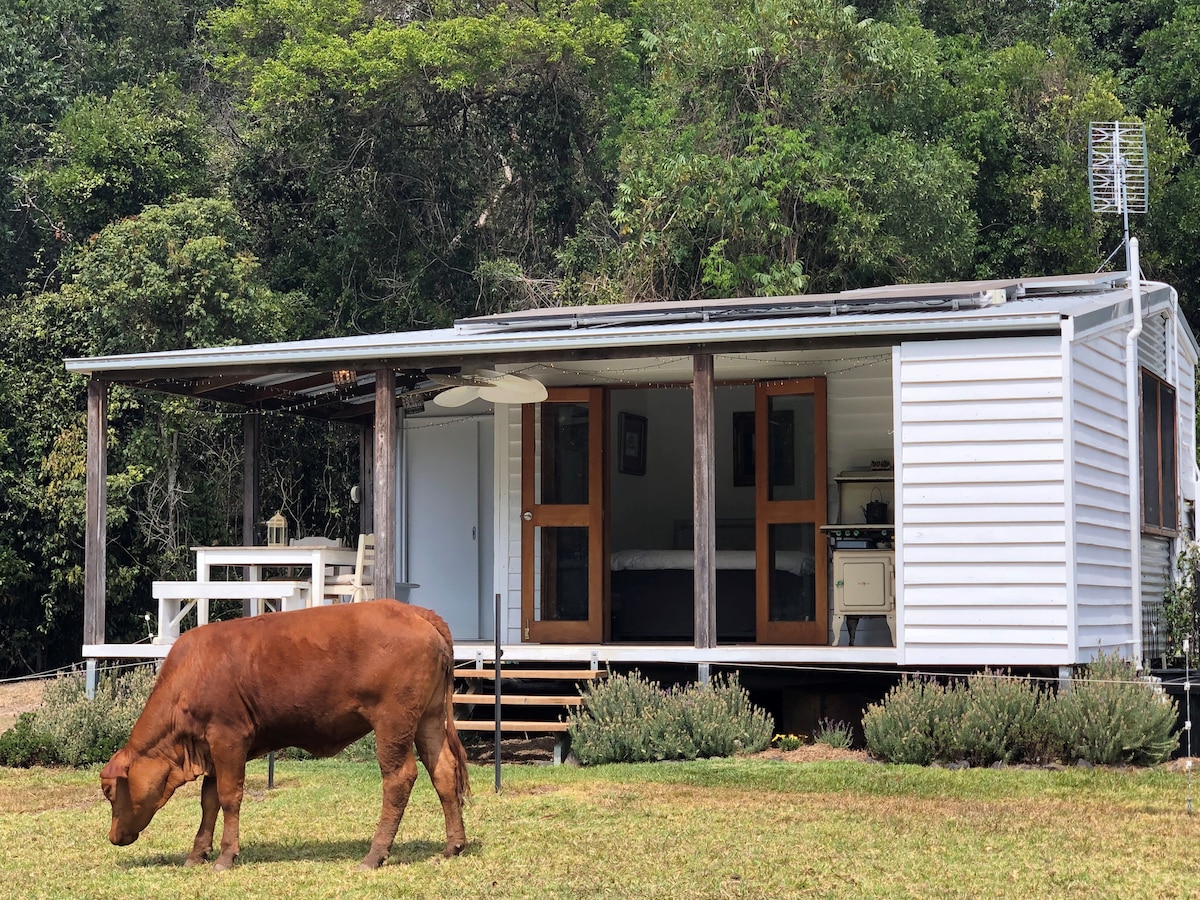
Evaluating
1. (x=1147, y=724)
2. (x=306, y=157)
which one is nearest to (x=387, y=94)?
(x=306, y=157)

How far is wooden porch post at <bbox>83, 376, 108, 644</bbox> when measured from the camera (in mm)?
12797

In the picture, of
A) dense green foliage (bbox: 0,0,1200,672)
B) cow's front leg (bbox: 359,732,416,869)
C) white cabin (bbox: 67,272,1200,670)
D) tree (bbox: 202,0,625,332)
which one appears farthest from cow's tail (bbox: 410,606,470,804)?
tree (bbox: 202,0,625,332)

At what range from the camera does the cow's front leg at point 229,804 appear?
7.47 m

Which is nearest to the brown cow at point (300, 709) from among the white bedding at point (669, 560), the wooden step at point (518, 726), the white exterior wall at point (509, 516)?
the wooden step at point (518, 726)

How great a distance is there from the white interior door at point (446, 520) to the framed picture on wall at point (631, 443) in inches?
55.2

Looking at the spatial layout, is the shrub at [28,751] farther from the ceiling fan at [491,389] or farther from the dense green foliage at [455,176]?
the dense green foliage at [455,176]

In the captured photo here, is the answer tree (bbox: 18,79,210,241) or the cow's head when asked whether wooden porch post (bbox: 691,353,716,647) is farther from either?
tree (bbox: 18,79,210,241)

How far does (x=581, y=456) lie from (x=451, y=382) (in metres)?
1.26

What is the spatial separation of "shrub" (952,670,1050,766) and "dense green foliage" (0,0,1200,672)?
451 inches

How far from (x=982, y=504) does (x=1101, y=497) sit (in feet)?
3.79

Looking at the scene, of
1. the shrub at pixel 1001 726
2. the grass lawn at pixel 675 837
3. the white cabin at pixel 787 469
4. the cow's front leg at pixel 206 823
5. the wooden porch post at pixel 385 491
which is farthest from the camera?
the wooden porch post at pixel 385 491

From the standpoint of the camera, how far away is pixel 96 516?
1288 cm

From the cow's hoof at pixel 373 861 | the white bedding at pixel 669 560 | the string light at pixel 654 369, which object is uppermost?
the string light at pixel 654 369

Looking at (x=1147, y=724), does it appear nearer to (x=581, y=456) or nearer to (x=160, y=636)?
(x=581, y=456)
